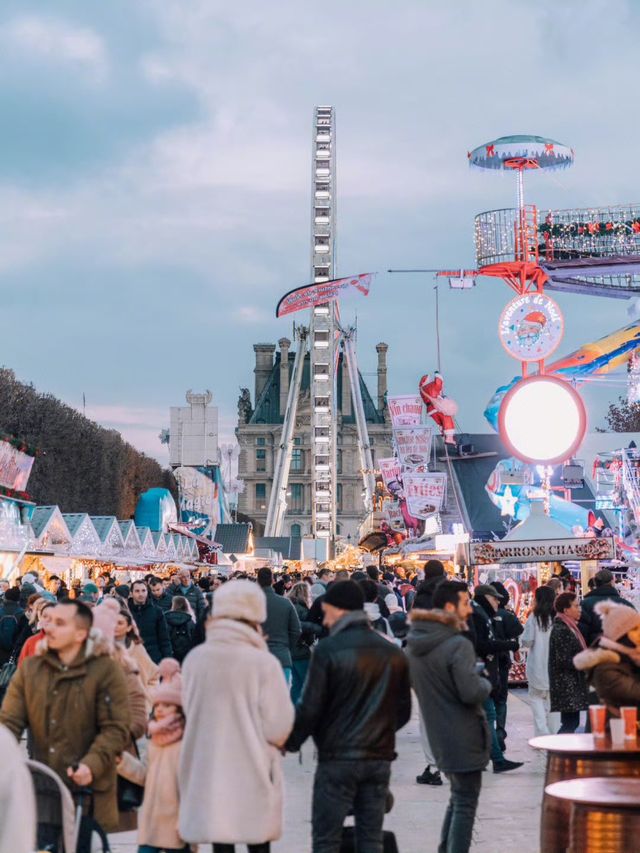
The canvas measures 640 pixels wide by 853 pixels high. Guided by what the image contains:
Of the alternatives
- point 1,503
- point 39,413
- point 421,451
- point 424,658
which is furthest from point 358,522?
point 424,658

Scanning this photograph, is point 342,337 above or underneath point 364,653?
above

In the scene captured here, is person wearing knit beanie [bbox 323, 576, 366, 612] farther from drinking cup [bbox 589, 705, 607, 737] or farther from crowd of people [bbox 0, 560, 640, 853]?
drinking cup [bbox 589, 705, 607, 737]

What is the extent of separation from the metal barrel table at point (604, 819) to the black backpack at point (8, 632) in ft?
26.6

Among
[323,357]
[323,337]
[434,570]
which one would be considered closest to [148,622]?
[434,570]

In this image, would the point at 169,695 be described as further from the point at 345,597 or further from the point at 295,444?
the point at 295,444

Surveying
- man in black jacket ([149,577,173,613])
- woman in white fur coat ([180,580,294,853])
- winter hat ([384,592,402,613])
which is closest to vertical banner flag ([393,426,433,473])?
winter hat ([384,592,402,613])

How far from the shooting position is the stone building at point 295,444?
123 metres

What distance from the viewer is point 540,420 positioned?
63.6 feet

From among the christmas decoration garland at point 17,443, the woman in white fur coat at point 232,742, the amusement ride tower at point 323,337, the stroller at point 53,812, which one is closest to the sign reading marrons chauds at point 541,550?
the woman in white fur coat at point 232,742

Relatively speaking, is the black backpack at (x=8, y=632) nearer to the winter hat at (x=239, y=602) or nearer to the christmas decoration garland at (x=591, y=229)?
the winter hat at (x=239, y=602)

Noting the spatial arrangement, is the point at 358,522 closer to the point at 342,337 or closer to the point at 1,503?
the point at 342,337

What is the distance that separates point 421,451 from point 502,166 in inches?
555

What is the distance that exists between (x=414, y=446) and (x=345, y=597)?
108 feet

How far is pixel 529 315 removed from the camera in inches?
909
